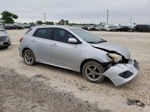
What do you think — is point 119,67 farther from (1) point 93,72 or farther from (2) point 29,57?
(2) point 29,57

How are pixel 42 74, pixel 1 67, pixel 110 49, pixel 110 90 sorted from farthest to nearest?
pixel 1 67, pixel 42 74, pixel 110 49, pixel 110 90

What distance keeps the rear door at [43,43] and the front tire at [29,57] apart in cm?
29

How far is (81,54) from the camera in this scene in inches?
201

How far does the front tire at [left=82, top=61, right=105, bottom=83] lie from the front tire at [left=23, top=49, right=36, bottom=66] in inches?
89.8

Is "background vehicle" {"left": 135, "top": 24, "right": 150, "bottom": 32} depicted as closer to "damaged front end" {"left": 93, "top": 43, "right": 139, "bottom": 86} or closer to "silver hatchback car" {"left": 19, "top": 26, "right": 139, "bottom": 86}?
"silver hatchback car" {"left": 19, "top": 26, "right": 139, "bottom": 86}

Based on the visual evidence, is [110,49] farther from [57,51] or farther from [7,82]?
[7,82]

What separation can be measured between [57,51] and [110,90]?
2.07 metres

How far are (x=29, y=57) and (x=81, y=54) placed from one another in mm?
2470

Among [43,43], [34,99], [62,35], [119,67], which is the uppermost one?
[62,35]

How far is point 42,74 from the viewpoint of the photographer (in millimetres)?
5746

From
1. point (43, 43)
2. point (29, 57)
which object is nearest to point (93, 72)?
point (43, 43)

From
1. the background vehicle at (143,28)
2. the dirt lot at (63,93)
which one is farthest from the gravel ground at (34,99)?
the background vehicle at (143,28)

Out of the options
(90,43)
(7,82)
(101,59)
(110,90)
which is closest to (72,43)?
(90,43)

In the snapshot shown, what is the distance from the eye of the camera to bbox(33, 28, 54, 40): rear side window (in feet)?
19.7
